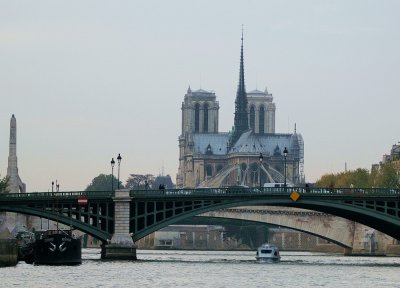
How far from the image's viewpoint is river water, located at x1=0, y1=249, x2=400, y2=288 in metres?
118

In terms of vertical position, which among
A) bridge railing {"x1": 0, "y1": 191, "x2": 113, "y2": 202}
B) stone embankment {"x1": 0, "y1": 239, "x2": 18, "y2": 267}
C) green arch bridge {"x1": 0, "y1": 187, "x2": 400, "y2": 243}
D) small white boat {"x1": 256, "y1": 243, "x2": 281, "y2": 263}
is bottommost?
stone embankment {"x1": 0, "y1": 239, "x2": 18, "y2": 267}

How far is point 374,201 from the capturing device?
157 metres

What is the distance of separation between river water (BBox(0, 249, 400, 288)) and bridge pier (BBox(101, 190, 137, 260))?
1.97 m

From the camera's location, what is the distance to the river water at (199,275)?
118 m

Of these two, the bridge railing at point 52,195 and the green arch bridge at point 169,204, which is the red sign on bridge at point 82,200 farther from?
the bridge railing at point 52,195

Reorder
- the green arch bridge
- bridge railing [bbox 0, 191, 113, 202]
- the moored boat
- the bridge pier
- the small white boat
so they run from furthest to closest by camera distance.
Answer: the small white boat < bridge railing [bbox 0, 191, 113, 202] < the bridge pier < the green arch bridge < the moored boat

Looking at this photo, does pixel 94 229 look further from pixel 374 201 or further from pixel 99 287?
pixel 99 287

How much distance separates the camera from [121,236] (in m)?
158

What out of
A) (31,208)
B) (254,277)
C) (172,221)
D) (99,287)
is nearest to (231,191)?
(172,221)

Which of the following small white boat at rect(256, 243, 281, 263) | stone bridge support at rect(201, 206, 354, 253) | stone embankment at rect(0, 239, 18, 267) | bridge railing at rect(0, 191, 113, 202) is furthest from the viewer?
stone bridge support at rect(201, 206, 354, 253)

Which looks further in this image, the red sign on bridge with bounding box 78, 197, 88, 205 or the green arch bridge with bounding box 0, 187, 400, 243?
the red sign on bridge with bounding box 78, 197, 88, 205

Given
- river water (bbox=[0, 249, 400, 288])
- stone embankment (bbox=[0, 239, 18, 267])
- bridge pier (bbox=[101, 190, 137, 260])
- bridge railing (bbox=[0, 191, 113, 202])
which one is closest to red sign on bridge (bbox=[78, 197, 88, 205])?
bridge railing (bbox=[0, 191, 113, 202])

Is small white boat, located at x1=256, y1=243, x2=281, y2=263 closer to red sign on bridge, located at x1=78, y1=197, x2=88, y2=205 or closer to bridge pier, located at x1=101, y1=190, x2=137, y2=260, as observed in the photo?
bridge pier, located at x1=101, y1=190, x2=137, y2=260

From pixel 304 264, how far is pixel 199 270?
61.7 ft
